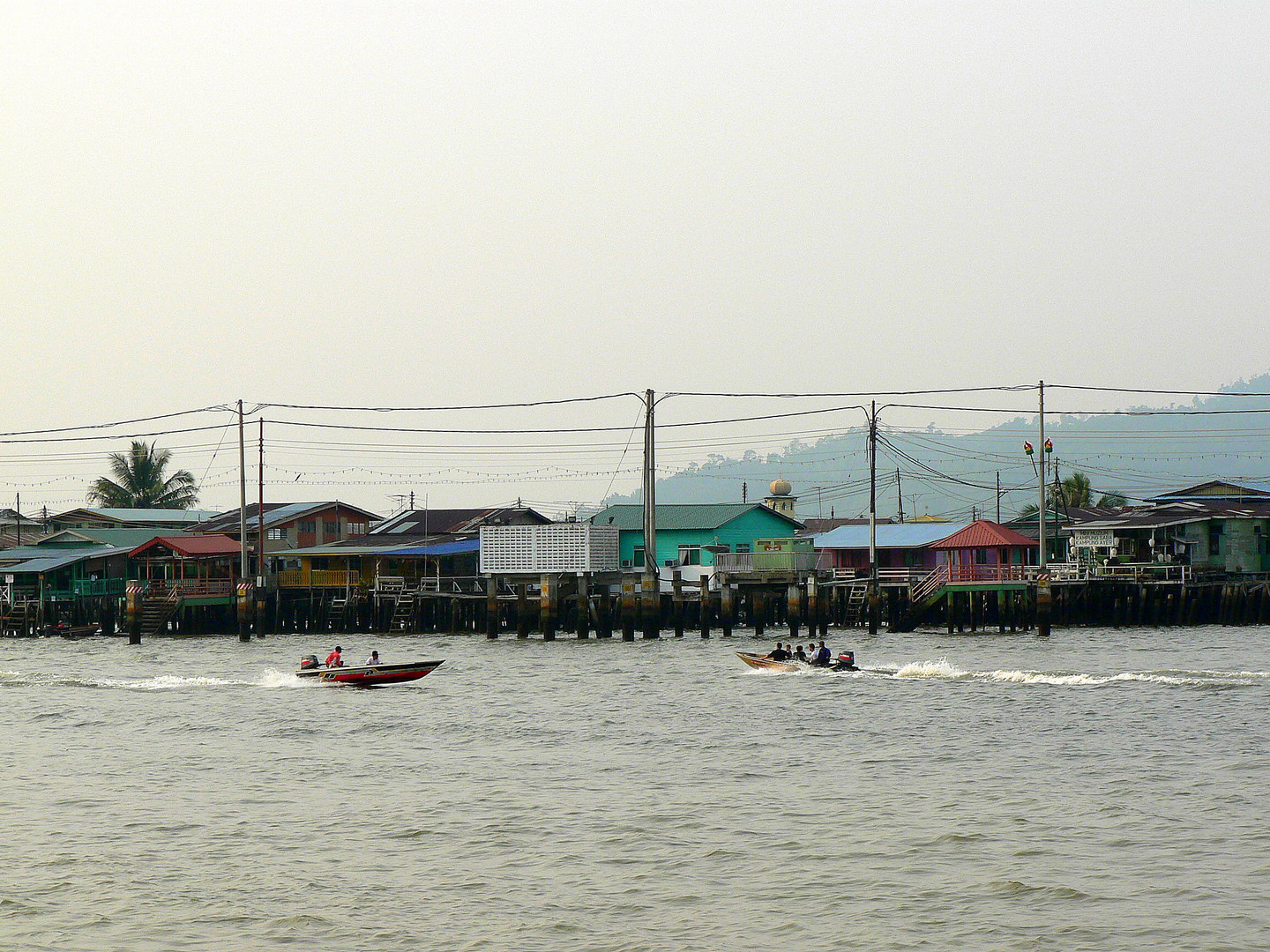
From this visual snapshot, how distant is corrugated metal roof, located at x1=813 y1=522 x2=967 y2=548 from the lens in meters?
84.1

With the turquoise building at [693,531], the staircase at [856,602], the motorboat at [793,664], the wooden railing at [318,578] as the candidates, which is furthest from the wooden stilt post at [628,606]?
the wooden railing at [318,578]

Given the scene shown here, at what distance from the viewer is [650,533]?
5975cm

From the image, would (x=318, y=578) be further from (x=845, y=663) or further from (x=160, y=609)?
(x=845, y=663)

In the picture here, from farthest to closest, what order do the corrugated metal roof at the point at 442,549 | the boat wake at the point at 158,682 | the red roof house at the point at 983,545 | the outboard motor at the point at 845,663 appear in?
the corrugated metal roof at the point at 442,549, the red roof house at the point at 983,545, the boat wake at the point at 158,682, the outboard motor at the point at 845,663

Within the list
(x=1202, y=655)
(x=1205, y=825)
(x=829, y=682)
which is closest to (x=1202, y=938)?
(x=1205, y=825)

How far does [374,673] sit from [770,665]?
1276cm

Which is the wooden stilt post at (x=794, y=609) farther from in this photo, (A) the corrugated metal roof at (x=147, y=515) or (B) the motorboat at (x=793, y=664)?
(A) the corrugated metal roof at (x=147, y=515)

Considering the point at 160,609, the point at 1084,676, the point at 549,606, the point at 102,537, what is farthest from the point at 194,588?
the point at 1084,676

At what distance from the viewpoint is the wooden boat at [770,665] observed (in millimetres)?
46188

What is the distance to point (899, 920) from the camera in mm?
17375

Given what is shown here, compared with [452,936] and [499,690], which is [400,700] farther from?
[452,936]

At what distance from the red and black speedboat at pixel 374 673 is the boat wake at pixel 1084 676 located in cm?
1469

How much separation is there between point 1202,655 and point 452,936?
4161 cm

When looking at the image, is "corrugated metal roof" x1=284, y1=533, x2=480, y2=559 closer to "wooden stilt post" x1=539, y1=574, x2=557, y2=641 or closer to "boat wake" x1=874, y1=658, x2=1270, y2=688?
"wooden stilt post" x1=539, y1=574, x2=557, y2=641
